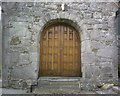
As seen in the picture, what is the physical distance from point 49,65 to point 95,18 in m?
1.96

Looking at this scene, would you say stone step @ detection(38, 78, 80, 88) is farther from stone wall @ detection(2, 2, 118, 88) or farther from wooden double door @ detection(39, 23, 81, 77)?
wooden double door @ detection(39, 23, 81, 77)

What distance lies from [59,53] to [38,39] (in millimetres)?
808

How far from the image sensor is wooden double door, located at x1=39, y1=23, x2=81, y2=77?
22.9ft

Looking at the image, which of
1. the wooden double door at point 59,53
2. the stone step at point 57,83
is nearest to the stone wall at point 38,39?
the stone step at point 57,83

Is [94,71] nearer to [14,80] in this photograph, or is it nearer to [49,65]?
[49,65]

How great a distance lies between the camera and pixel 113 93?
559 cm

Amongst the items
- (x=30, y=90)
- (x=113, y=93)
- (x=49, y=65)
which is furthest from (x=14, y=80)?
(x=113, y=93)

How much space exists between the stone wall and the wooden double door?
0.38 metres

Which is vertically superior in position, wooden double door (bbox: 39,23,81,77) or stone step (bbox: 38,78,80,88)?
wooden double door (bbox: 39,23,81,77)

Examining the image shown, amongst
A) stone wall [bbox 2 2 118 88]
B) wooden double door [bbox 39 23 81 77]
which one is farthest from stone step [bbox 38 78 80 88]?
wooden double door [bbox 39 23 81 77]

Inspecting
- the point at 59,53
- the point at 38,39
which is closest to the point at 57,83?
the point at 59,53

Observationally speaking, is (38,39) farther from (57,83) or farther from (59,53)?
(57,83)

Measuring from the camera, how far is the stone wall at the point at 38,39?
6.54 metres

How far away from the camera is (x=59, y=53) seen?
701 cm
